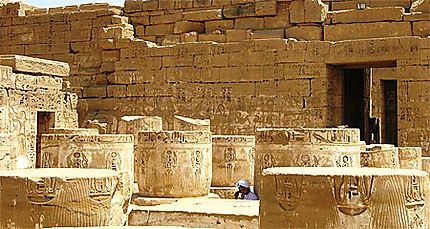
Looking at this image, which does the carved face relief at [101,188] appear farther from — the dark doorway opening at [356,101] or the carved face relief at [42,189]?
the dark doorway opening at [356,101]

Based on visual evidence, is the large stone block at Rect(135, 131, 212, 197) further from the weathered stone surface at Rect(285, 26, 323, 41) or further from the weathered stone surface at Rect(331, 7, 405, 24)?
the weathered stone surface at Rect(331, 7, 405, 24)

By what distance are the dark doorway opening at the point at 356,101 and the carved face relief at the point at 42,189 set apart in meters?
11.5

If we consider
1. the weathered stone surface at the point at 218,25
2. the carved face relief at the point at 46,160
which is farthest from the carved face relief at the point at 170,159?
the weathered stone surface at the point at 218,25

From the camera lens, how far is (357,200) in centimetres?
396

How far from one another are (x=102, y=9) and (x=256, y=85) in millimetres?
5388

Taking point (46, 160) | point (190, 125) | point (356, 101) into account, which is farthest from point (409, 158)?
point (356, 101)

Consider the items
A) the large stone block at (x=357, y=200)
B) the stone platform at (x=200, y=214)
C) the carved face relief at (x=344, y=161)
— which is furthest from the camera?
the carved face relief at (x=344, y=161)

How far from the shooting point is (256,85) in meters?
13.7

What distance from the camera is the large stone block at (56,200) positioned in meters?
4.34

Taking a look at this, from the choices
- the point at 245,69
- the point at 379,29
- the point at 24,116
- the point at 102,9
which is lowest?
the point at 24,116

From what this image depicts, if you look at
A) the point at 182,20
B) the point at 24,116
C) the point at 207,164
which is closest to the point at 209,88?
the point at 182,20

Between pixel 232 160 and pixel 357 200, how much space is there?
17.2 ft

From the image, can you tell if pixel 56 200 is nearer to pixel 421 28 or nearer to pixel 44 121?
pixel 44 121

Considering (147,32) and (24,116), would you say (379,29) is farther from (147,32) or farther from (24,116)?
(24,116)
